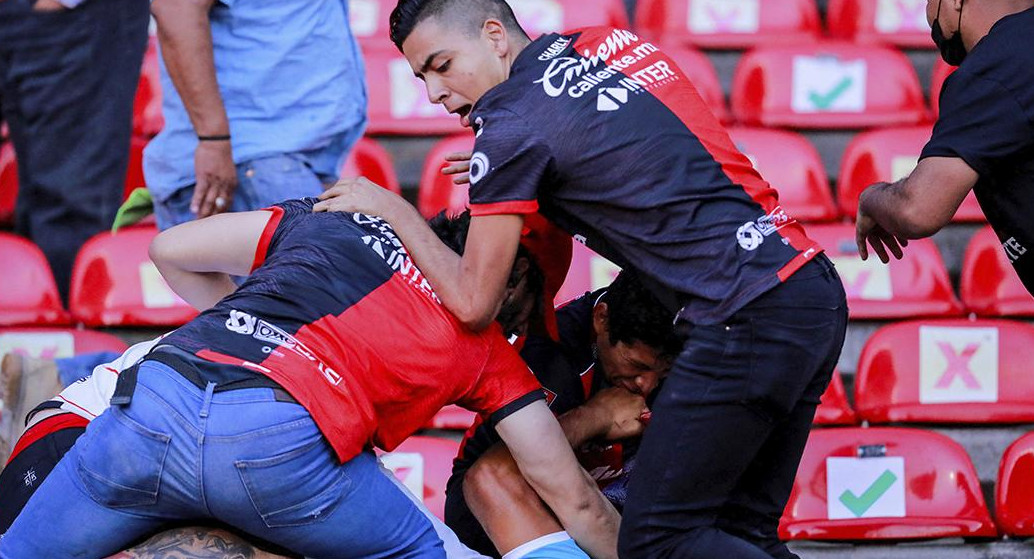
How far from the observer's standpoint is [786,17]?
594cm

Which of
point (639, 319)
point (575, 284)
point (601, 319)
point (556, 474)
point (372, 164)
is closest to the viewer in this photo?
point (556, 474)

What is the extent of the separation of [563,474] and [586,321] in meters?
0.57

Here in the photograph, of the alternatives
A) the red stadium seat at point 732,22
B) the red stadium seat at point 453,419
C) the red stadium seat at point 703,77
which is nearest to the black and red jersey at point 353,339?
the red stadium seat at point 453,419

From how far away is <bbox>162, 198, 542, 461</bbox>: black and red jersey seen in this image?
8.63 feet

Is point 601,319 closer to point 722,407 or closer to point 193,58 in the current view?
point 722,407

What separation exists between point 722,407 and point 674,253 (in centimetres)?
31

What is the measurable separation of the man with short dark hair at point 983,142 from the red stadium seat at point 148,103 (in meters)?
3.21

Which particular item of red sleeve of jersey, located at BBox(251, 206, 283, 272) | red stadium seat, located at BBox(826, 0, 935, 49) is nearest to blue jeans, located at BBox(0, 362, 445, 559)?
red sleeve of jersey, located at BBox(251, 206, 283, 272)

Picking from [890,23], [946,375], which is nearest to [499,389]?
[946,375]

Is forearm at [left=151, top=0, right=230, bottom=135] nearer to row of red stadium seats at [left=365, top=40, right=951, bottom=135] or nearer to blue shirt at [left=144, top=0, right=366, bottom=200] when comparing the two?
blue shirt at [left=144, top=0, right=366, bottom=200]

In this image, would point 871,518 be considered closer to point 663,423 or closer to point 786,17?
point 663,423

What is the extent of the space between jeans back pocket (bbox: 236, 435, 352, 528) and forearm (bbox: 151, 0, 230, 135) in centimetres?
129

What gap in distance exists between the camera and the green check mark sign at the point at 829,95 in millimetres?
5453

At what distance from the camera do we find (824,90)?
5457 mm
